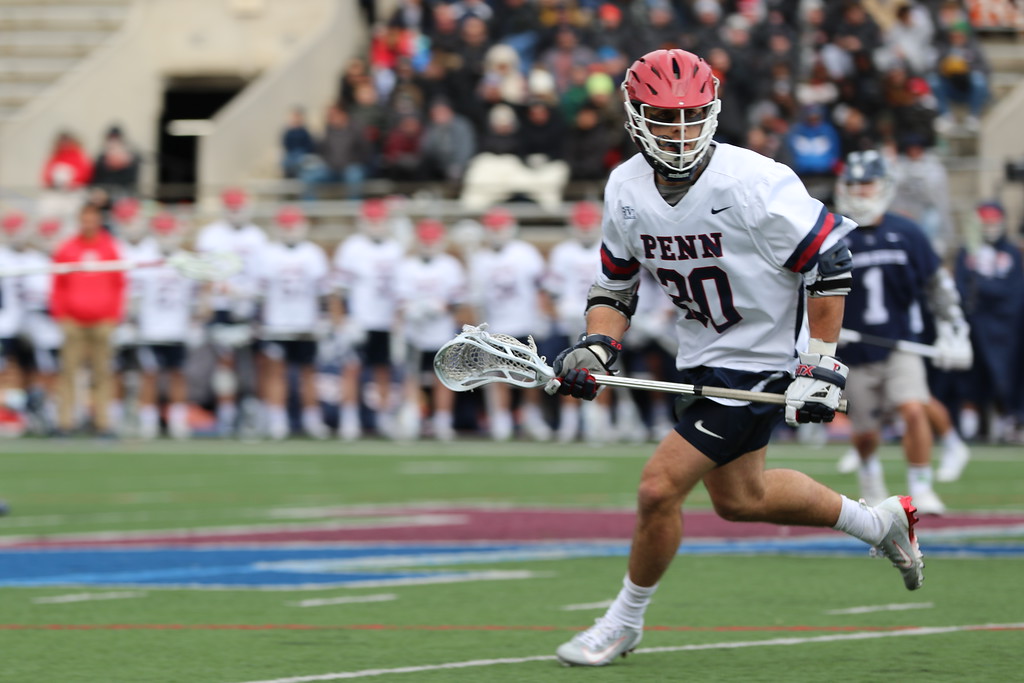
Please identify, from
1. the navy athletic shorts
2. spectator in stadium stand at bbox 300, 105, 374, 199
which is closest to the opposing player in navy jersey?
the navy athletic shorts

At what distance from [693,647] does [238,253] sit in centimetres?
1112

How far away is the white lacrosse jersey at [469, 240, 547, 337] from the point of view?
16.4m

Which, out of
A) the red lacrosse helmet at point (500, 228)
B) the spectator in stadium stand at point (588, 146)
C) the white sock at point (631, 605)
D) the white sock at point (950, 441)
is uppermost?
the spectator in stadium stand at point (588, 146)

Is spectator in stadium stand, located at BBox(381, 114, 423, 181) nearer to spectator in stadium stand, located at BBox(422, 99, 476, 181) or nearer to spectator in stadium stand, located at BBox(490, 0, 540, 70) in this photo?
spectator in stadium stand, located at BBox(422, 99, 476, 181)

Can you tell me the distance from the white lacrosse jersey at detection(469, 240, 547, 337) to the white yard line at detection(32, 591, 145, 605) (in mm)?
9140

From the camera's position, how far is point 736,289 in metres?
5.59

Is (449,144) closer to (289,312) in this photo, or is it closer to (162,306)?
(289,312)

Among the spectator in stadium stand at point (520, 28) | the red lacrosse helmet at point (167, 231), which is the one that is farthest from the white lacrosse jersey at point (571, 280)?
the red lacrosse helmet at point (167, 231)

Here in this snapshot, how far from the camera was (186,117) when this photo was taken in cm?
2372

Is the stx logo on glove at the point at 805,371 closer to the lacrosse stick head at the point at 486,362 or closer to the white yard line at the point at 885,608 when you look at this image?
the lacrosse stick head at the point at 486,362

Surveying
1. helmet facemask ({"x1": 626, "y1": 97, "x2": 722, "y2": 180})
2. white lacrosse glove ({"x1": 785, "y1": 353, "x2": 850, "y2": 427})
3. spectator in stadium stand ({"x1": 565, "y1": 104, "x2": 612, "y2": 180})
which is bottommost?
white lacrosse glove ({"x1": 785, "y1": 353, "x2": 850, "y2": 427})

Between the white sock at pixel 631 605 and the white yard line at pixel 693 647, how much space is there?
0.26 m

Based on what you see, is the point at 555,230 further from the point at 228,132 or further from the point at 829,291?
the point at 829,291

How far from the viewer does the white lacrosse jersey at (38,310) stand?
A: 58.7 feet
